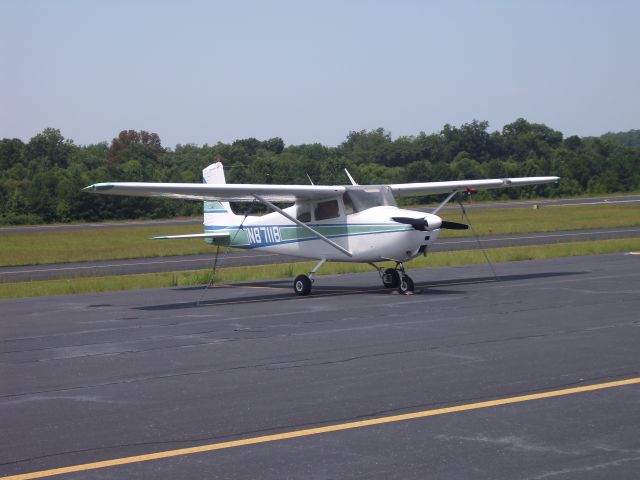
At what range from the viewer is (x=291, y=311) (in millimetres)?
16531

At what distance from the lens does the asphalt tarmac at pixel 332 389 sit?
6.77m

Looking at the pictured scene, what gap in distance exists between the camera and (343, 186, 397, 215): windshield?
20.3 metres

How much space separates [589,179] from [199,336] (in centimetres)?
8127

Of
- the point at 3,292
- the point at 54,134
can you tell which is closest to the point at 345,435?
the point at 3,292

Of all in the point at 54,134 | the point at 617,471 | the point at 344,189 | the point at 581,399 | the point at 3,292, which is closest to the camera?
the point at 617,471

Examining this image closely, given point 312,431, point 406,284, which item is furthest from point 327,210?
point 312,431

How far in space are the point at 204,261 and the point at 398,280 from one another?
52.4 ft

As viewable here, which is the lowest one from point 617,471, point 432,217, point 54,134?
point 617,471

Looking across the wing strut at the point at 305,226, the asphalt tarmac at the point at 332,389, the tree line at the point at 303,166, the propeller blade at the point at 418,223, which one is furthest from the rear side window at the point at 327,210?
the tree line at the point at 303,166

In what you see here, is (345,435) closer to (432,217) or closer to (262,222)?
(432,217)

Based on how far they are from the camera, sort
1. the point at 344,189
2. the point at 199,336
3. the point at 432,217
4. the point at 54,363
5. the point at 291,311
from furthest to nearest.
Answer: the point at 344,189
the point at 432,217
the point at 291,311
the point at 199,336
the point at 54,363

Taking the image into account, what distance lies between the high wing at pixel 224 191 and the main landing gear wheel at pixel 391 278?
2034 mm

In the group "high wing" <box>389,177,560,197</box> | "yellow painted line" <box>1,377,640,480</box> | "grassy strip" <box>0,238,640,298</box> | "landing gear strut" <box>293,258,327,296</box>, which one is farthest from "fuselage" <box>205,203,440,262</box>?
"yellow painted line" <box>1,377,640,480</box>

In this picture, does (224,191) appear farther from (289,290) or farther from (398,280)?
(398,280)
